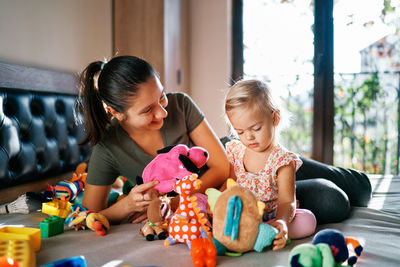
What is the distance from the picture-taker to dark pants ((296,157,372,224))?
129 centimetres

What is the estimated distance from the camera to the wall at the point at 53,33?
5.60 ft

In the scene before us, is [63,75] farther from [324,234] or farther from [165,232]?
[324,234]

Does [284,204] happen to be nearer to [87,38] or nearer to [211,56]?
[87,38]

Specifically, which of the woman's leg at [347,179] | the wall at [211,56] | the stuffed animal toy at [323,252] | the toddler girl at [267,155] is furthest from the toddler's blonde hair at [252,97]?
the wall at [211,56]

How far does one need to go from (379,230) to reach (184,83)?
92.8 inches

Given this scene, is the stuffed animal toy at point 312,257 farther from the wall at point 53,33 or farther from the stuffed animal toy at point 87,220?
the wall at point 53,33

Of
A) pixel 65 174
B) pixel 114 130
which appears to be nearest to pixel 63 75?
pixel 65 174

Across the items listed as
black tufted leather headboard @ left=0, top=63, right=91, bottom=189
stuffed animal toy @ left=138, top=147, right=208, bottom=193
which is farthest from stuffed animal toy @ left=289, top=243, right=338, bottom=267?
black tufted leather headboard @ left=0, top=63, right=91, bottom=189

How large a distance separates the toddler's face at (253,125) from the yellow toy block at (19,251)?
70 centimetres

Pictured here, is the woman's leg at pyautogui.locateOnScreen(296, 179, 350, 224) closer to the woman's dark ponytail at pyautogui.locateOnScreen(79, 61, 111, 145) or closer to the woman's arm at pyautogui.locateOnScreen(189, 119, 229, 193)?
the woman's arm at pyautogui.locateOnScreen(189, 119, 229, 193)

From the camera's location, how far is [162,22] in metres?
2.84

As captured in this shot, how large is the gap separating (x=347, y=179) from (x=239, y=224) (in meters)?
0.91

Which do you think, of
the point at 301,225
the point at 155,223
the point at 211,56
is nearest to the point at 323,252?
the point at 301,225

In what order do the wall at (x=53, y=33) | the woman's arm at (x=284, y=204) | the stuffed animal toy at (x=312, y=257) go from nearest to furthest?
the stuffed animal toy at (x=312, y=257) → the woman's arm at (x=284, y=204) → the wall at (x=53, y=33)
